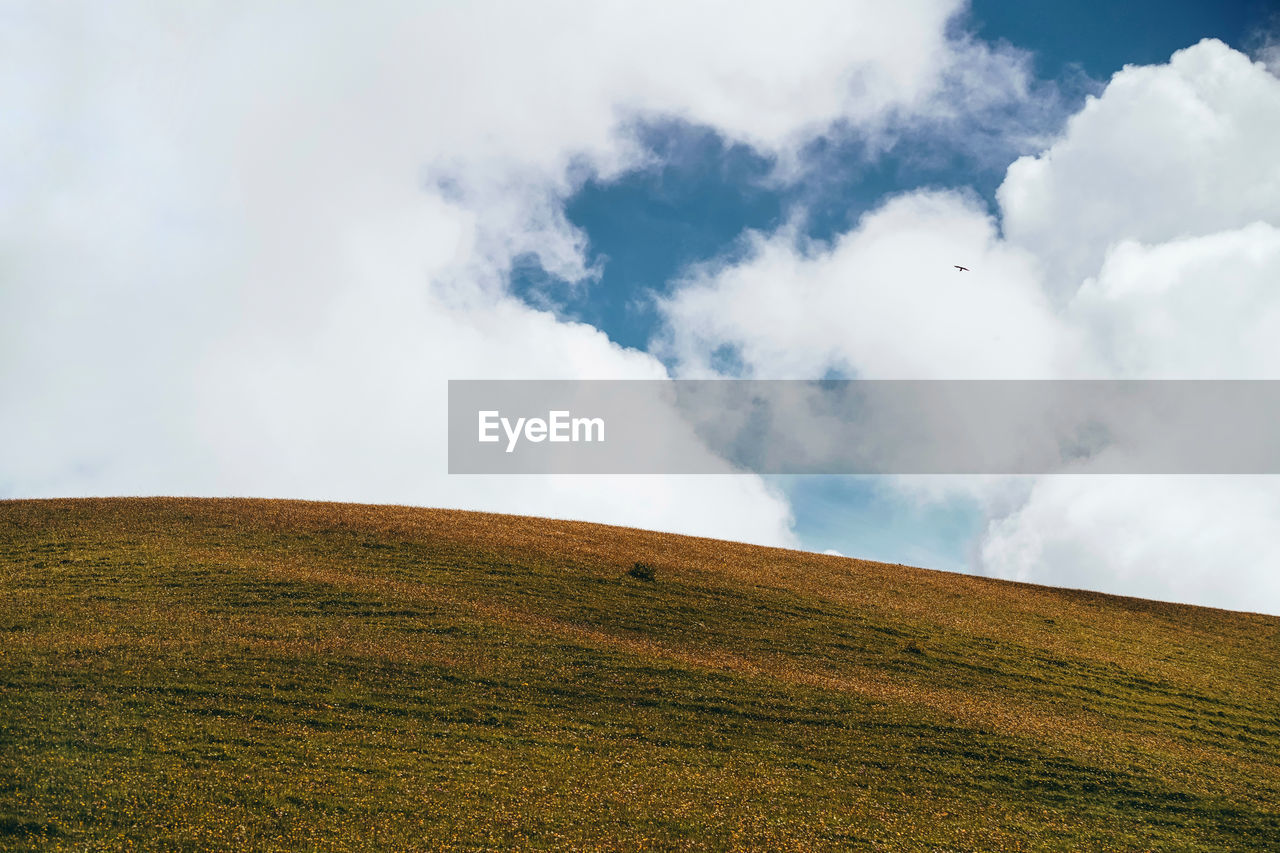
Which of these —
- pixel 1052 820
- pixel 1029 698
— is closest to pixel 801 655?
pixel 1029 698

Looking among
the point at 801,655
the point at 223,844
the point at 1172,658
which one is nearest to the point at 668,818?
the point at 223,844

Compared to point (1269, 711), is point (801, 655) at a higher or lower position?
higher

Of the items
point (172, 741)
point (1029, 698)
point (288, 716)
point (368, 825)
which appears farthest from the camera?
point (1029, 698)

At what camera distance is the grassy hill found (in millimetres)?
20500

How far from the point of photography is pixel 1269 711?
35594 mm

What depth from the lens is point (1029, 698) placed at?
33.7 metres

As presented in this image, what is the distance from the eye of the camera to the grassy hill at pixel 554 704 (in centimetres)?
2050

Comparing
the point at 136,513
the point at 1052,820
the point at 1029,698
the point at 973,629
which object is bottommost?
the point at 1052,820

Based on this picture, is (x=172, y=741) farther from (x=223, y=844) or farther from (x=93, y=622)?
(x=93, y=622)

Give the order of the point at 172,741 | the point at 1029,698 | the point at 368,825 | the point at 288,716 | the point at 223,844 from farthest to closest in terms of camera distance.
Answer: the point at 1029,698 < the point at 288,716 < the point at 172,741 < the point at 368,825 < the point at 223,844

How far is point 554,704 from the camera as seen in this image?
2738cm

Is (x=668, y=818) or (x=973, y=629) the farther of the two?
(x=973, y=629)

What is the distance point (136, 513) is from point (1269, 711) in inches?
2624

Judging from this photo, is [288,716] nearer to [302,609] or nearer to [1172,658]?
[302,609]
